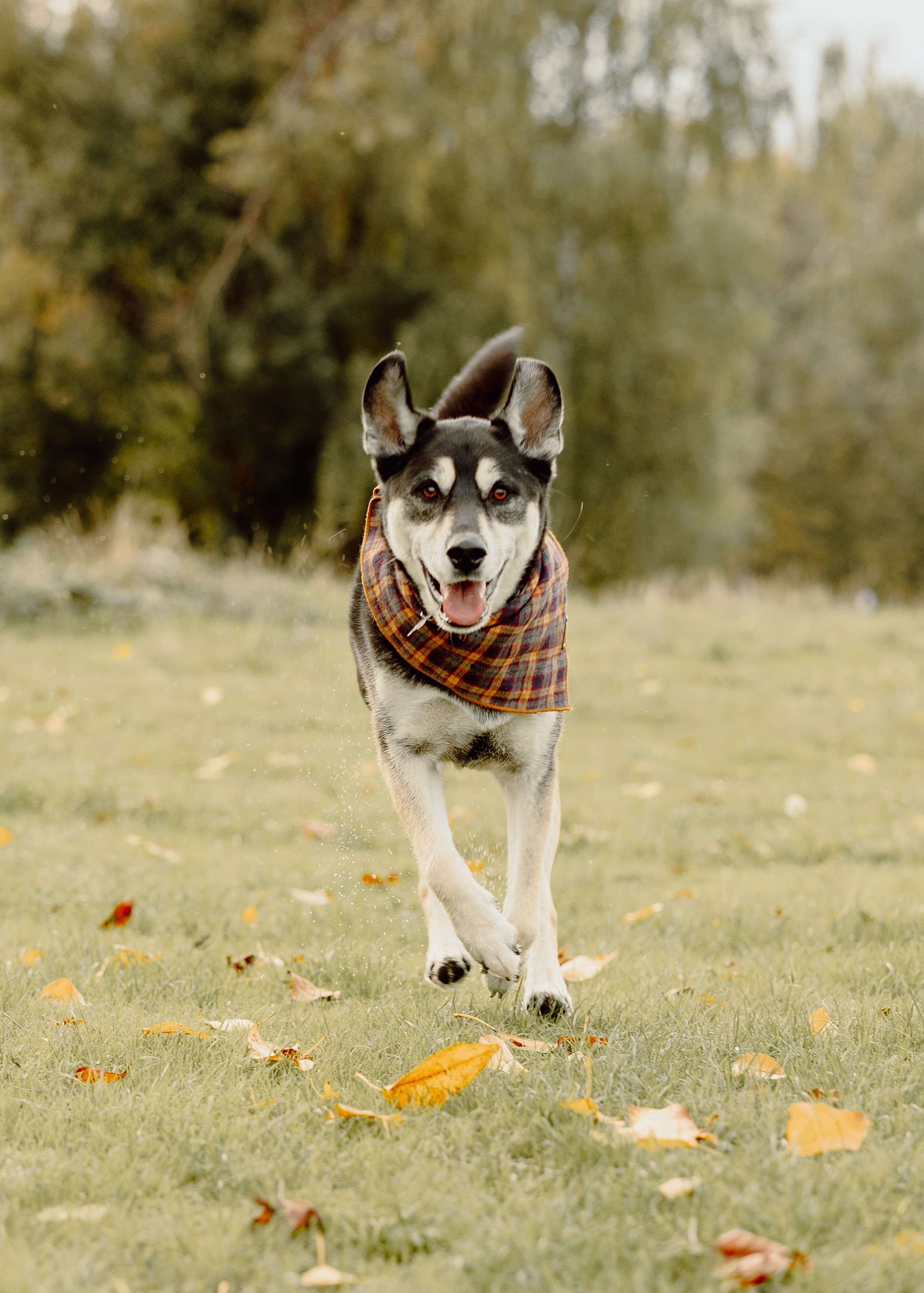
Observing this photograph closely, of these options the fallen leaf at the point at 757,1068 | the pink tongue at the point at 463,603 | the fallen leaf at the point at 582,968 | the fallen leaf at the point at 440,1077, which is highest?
the pink tongue at the point at 463,603

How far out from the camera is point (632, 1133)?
2.40 m

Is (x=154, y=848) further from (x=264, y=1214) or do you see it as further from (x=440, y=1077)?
(x=264, y=1214)

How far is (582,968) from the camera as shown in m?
3.79

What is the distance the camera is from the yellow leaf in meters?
2.61

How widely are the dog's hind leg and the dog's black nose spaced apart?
0.92 m

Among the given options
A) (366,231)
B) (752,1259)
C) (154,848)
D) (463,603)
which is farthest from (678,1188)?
(366,231)

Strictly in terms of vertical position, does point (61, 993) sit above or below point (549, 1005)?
below

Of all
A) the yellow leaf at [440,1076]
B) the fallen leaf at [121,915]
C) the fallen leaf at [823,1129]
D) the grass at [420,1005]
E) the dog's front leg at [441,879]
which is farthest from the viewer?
the fallen leaf at [121,915]

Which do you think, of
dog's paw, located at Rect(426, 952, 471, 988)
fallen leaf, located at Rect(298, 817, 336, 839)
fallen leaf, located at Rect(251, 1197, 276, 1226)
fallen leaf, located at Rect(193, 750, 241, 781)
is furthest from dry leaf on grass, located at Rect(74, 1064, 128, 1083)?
fallen leaf, located at Rect(193, 750, 241, 781)

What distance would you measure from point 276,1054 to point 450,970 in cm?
53

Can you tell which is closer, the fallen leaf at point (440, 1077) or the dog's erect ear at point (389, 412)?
the fallen leaf at point (440, 1077)

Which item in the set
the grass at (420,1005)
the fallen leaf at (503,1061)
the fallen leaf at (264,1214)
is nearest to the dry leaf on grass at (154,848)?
the grass at (420,1005)

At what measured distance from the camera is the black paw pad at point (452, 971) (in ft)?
10.4

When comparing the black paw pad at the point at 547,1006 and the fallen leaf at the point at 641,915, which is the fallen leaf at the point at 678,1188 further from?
the fallen leaf at the point at 641,915
